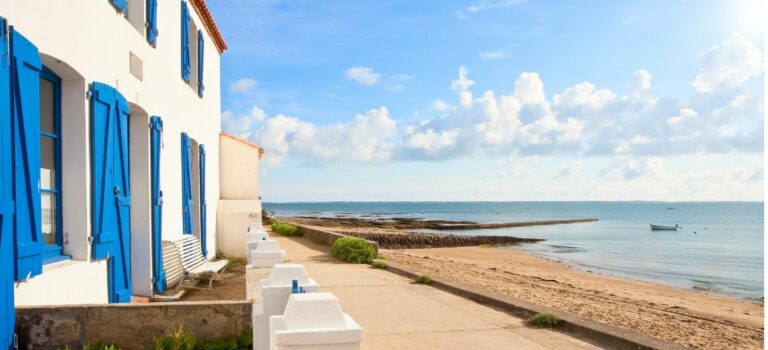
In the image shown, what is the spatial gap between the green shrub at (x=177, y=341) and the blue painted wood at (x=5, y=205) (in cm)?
100

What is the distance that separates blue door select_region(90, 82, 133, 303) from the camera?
19.6ft

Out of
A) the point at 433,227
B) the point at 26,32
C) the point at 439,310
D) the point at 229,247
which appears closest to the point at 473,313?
the point at 439,310

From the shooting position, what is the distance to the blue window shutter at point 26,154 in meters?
4.40

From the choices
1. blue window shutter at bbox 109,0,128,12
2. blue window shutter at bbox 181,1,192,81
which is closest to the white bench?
blue window shutter at bbox 181,1,192,81

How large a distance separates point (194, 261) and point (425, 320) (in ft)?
16.3

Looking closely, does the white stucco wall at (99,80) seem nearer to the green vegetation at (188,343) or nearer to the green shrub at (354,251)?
the green vegetation at (188,343)

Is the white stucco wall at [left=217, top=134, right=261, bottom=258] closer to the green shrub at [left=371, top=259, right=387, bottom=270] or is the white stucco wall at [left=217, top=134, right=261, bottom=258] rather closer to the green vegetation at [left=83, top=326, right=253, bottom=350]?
the green shrub at [left=371, top=259, right=387, bottom=270]

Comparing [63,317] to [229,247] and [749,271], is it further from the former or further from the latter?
[749,271]

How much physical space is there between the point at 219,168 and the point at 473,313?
864 centimetres

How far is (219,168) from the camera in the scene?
1409 centimetres

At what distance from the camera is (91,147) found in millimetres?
5906

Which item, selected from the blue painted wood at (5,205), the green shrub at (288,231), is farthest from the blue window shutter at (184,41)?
the green shrub at (288,231)

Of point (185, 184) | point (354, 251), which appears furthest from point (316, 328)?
point (354, 251)

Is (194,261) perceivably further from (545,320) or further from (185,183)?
(545,320)
